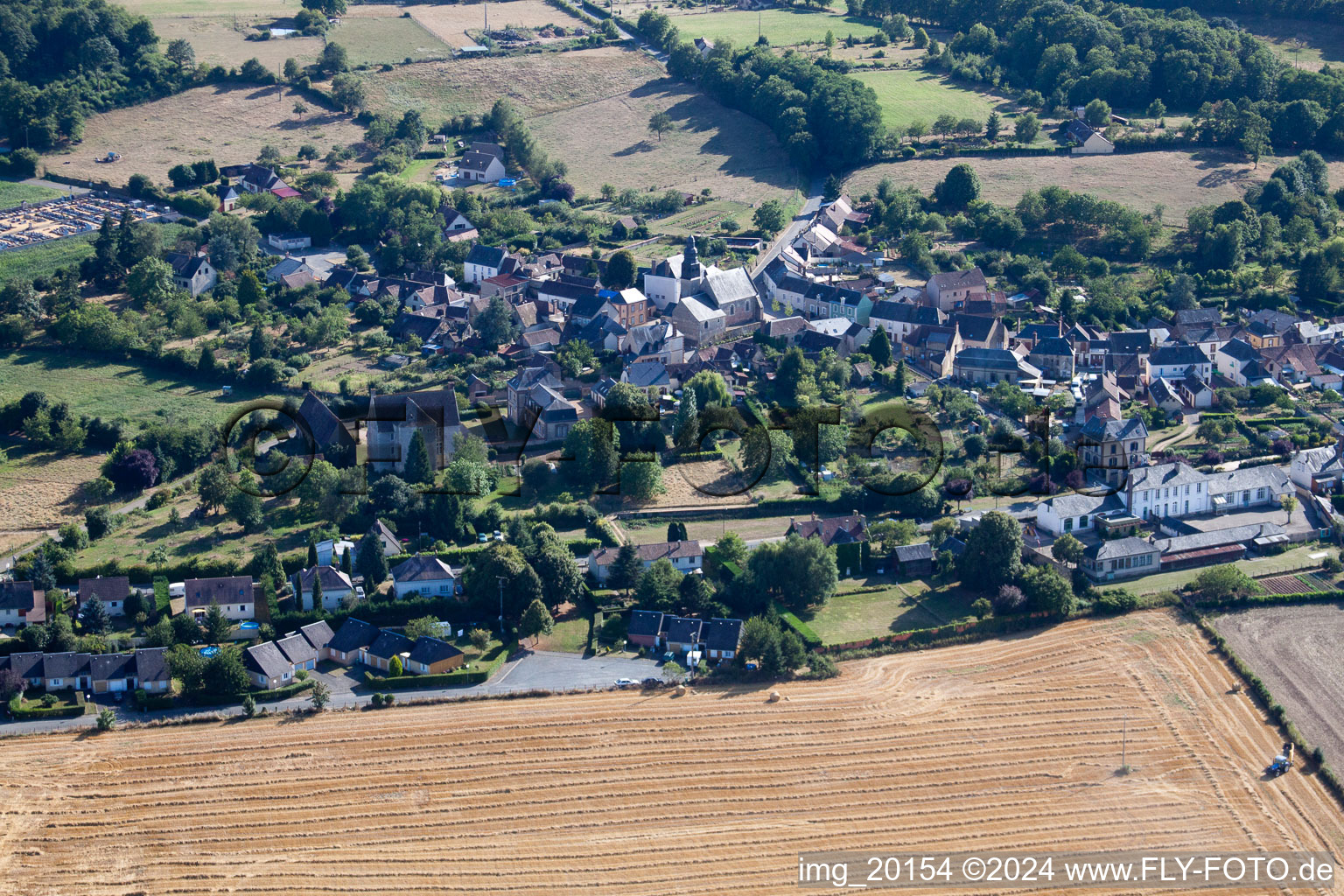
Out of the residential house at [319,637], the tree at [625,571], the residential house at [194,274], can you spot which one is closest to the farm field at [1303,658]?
the tree at [625,571]

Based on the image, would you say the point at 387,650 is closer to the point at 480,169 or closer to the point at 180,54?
the point at 480,169

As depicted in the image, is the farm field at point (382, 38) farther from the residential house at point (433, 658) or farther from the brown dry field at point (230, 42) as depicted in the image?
the residential house at point (433, 658)

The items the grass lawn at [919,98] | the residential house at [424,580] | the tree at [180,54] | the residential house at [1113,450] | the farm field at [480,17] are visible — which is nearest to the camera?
the residential house at [424,580]

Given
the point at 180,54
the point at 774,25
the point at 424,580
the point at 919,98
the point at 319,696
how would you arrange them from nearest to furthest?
the point at 319,696 → the point at 424,580 → the point at 919,98 → the point at 180,54 → the point at 774,25

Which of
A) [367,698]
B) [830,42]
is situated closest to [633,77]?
[830,42]

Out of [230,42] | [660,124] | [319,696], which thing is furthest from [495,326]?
[230,42]

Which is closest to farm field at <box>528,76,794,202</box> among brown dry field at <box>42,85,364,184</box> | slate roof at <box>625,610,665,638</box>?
brown dry field at <box>42,85,364,184</box>
